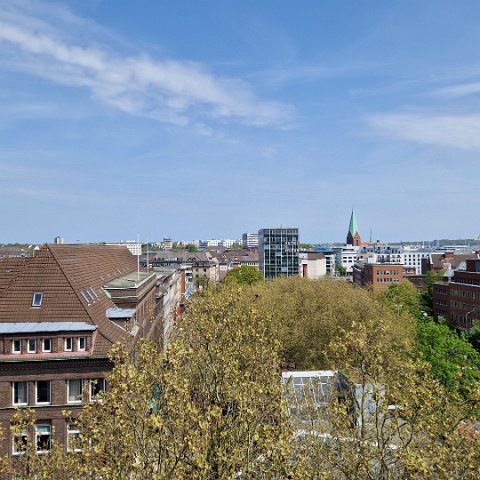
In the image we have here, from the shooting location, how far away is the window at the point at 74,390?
3484 cm

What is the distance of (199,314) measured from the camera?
1998 cm

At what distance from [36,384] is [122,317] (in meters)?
10.8

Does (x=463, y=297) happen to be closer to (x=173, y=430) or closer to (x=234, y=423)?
(x=234, y=423)

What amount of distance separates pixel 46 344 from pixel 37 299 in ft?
14.3

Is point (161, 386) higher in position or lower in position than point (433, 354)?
Result: higher

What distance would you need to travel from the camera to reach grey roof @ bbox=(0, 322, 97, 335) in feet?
115

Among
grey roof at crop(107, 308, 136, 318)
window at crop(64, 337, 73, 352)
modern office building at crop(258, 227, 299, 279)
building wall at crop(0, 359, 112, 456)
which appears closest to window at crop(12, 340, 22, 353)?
building wall at crop(0, 359, 112, 456)

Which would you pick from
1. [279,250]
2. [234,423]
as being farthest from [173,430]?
[279,250]

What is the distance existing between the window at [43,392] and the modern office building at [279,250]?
126 meters

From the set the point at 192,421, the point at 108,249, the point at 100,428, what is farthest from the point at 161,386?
the point at 108,249

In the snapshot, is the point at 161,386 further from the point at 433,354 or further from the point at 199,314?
the point at 433,354

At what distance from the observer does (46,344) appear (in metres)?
35.6

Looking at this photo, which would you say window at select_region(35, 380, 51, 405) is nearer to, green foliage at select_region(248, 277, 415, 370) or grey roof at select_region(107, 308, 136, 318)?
grey roof at select_region(107, 308, 136, 318)

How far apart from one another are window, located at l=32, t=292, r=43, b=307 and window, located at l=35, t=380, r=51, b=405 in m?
6.32
